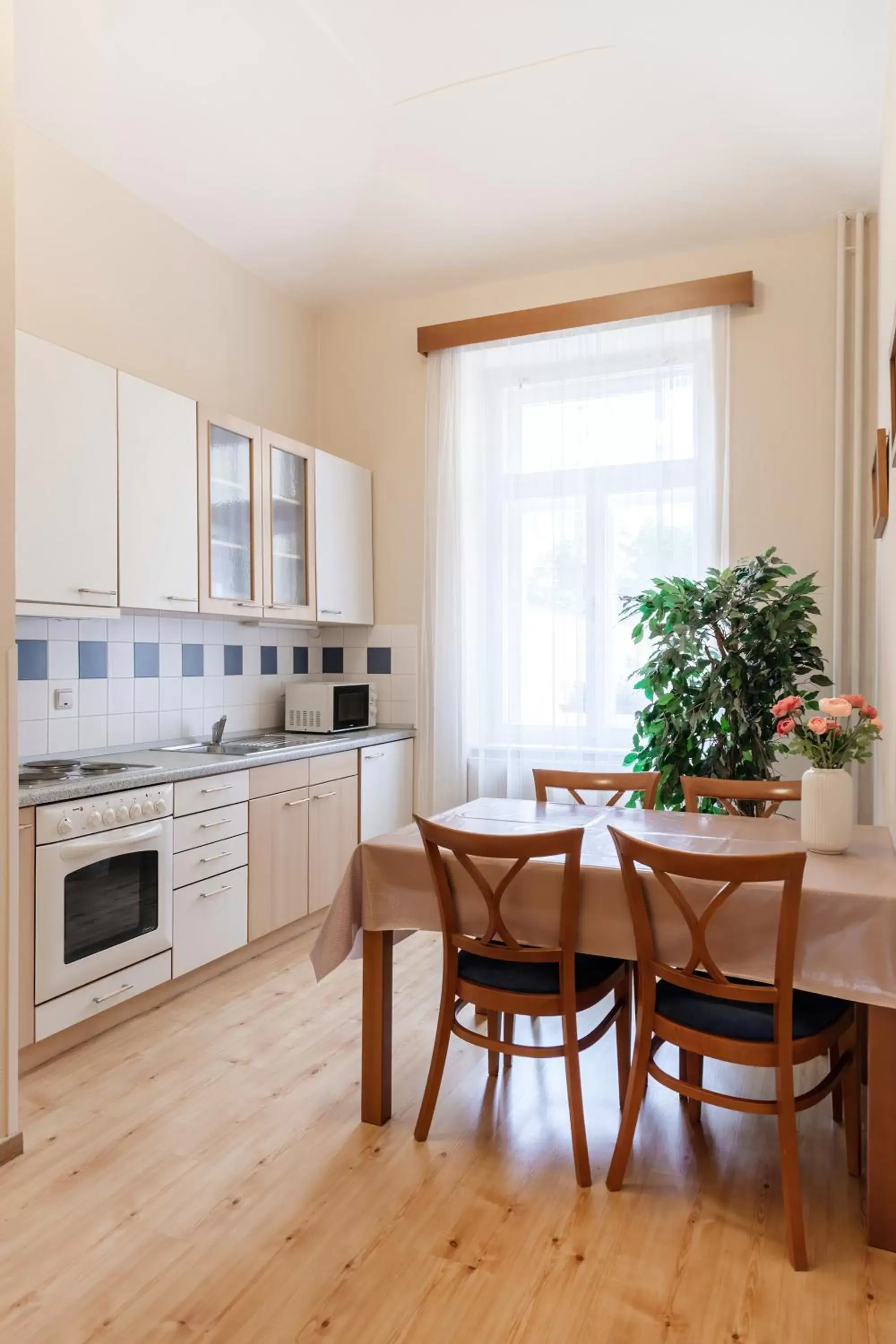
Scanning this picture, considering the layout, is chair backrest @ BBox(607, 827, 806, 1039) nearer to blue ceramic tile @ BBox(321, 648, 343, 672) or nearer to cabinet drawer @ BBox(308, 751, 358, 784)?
cabinet drawer @ BBox(308, 751, 358, 784)

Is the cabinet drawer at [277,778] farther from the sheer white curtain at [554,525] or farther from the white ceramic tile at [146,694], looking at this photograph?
the sheer white curtain at [554,525]

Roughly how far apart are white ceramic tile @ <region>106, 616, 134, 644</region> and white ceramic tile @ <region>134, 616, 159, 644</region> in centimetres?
2

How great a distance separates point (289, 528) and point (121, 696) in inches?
44.6

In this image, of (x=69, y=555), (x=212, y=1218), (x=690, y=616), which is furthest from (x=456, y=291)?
(x=212, y=1218)

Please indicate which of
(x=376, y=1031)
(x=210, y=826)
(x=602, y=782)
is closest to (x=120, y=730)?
(x=210, y=826)

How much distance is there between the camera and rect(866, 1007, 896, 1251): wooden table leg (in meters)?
1.81

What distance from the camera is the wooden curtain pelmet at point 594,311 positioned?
13.1 feet

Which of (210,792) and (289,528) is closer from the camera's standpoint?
(210,792)

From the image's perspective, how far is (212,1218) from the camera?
195 cm

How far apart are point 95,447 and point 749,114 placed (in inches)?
105

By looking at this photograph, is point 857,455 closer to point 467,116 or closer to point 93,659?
point 467,116

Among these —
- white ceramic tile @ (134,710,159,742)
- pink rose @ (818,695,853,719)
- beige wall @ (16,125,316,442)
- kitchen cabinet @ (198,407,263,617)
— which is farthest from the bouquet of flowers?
beige wall @ (16,125,316,442)

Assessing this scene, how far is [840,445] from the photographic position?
3844 mm

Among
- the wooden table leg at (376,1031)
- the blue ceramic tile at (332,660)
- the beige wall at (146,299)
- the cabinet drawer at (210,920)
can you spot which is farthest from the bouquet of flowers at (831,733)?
the blue ceramic tile at (332,660)
